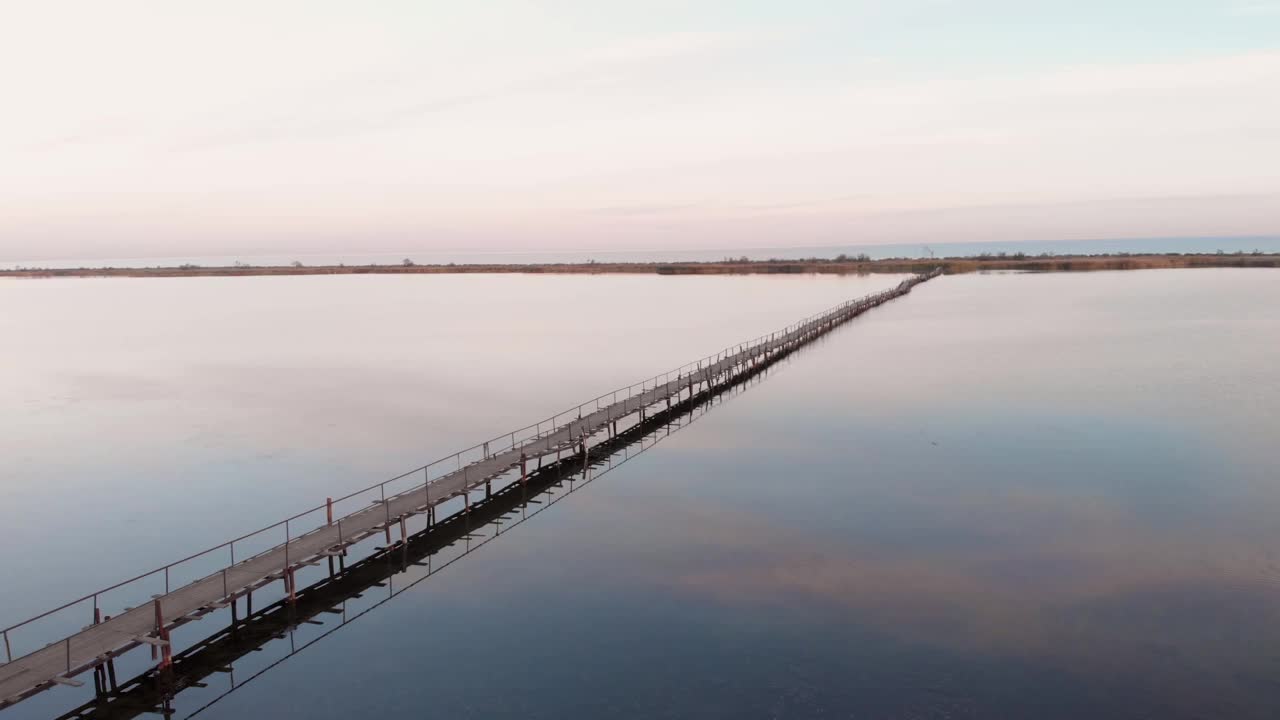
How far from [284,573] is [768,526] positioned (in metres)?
13.8

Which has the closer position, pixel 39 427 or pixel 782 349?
pixel 39 427

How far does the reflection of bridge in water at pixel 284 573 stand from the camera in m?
15.9

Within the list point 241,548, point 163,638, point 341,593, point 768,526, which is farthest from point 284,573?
point 768,526

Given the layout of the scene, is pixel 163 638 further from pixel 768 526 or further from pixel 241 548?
pixel 768 526

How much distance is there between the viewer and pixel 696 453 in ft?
111

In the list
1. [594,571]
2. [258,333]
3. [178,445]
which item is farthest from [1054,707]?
[258,333]

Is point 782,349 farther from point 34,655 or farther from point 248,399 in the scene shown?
point 34,655

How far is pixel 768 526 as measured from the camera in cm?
2445

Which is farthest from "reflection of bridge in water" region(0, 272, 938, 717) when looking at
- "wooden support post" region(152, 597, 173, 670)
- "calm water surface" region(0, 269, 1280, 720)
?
"calm water surface" region(0, 269, 1280, 720)

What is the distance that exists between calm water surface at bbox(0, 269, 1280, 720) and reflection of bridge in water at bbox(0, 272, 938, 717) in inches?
38.5

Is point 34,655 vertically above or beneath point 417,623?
above

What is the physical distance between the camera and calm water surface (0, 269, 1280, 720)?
1619 centimetres

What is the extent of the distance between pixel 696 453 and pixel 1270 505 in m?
19.8

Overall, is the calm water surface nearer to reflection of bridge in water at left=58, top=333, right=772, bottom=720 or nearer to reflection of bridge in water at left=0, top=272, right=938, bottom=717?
reflection of bridge in water at left=58, top=333, right=772, bottom=720
